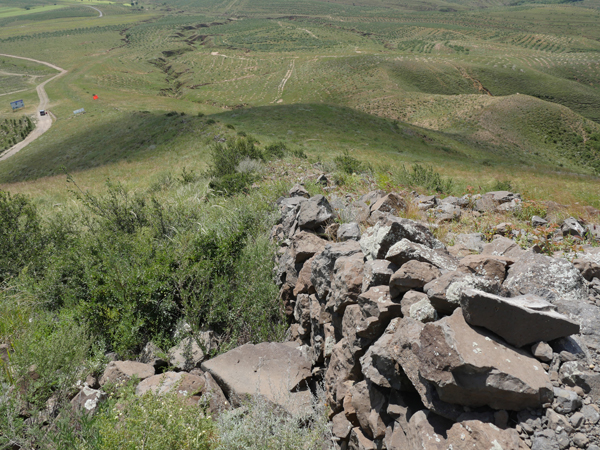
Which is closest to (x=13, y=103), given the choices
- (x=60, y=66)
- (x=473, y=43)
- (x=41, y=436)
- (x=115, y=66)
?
(x=115, y=66)

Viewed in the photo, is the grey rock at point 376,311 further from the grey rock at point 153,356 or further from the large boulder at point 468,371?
the grey rock at point 153,356

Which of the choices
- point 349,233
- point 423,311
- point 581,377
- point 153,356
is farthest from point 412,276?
point 153,356

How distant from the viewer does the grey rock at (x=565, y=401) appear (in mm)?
1781

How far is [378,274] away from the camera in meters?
3.08

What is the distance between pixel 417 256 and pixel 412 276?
30cm

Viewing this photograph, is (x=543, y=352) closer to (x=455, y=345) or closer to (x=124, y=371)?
(x=455, y=345)

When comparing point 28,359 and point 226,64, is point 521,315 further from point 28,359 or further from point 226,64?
point 226,64

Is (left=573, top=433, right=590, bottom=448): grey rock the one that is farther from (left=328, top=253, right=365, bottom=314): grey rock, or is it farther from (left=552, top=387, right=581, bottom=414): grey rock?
(left=328, top=253, right=365, bottom=314): grey rock

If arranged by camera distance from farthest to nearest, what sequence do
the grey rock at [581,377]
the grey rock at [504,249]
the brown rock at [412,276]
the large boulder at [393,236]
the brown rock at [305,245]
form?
the brown rock at [305,245]
the large boulder at [393,236]
the grey rock at [504,249]
the brown rock at [412,276]
the grey rock at [581,377]

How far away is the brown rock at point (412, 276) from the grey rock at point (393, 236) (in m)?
0.52

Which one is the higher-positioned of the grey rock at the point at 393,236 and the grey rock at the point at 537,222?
the grey rock at the point at 393,236

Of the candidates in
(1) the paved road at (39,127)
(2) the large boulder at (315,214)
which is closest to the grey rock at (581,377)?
(2) the large boulder at (315,214)

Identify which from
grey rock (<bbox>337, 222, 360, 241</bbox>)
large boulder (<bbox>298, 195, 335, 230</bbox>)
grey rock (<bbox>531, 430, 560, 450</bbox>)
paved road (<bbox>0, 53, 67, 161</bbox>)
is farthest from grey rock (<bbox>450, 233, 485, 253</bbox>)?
paved road (<bbox>0, 53, 67, 161</bbox>)

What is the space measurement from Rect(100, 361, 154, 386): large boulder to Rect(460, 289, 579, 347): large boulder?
3.60 meters
